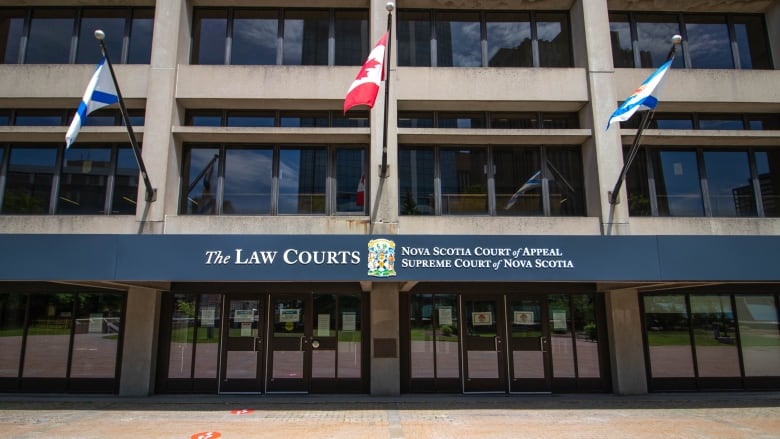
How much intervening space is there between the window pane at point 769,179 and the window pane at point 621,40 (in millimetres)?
4511

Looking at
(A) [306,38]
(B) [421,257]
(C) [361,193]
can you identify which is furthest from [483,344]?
(A) [306,38]

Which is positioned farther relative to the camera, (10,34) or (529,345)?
(10,34)

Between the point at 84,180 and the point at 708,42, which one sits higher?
the point at 708,42

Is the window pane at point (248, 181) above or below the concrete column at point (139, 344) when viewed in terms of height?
above

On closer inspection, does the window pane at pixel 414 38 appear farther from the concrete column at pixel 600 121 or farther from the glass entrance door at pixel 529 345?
the glass entrance door at pixel 529 345

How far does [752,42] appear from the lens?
1512 cm

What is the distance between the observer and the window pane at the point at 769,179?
46.1 ft

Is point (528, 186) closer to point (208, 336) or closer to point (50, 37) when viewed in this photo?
point (208, 336)

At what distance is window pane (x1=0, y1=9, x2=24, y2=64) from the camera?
1440cm

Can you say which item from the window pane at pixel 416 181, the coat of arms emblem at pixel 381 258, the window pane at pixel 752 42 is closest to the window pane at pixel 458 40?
the window pane at pixel 416 181

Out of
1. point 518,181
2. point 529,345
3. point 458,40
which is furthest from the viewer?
point 458,40

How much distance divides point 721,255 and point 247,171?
459 inches

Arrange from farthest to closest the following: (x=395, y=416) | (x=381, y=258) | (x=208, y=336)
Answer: (x=208, y=336) → (x=381, y=258) → (x=395, y=416)

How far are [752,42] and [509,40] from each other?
7.31 meters
